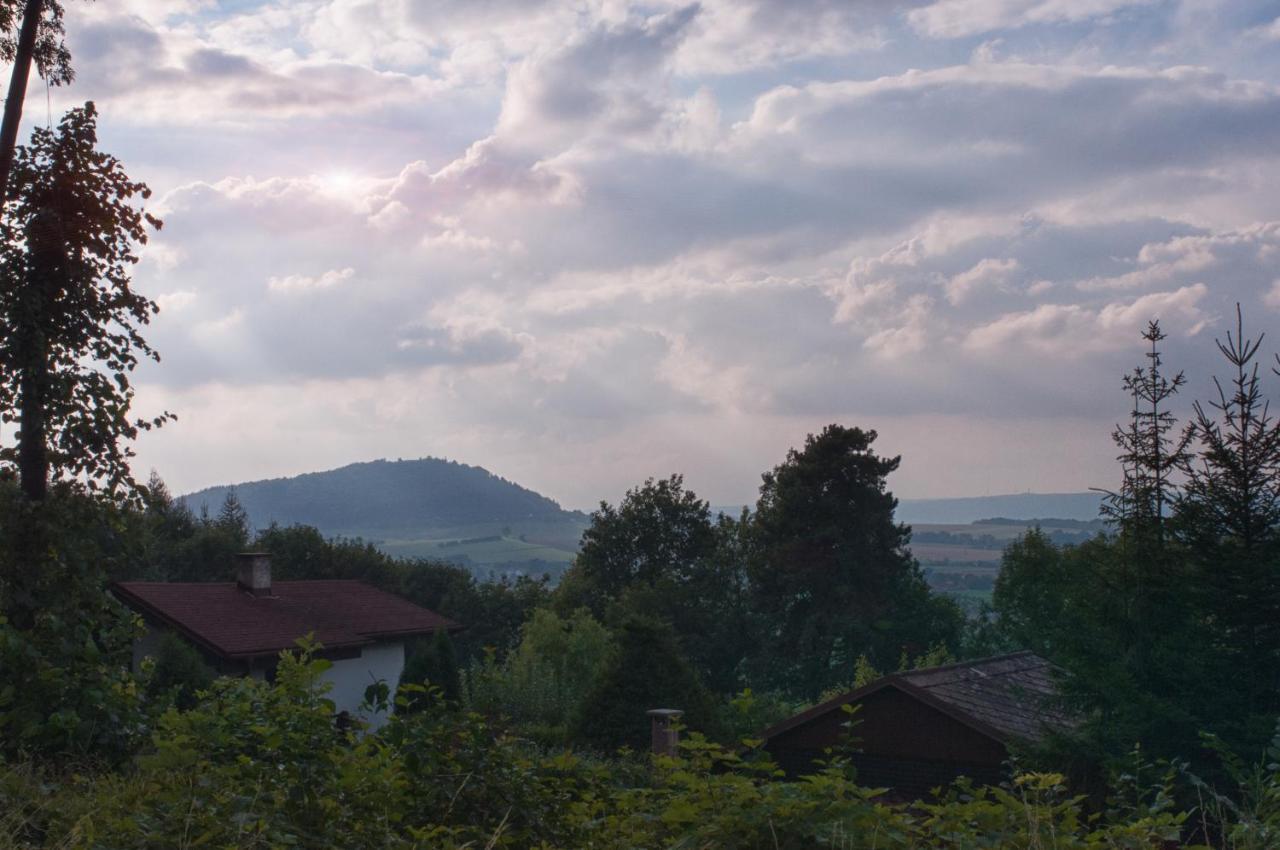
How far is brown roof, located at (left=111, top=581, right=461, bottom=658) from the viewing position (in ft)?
105

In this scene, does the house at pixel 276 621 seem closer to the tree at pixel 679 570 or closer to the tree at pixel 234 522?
the tree at pixel 679 570

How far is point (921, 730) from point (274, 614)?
22538 millimetres

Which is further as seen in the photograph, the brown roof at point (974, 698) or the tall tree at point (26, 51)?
the brown roof at point (974, 698)

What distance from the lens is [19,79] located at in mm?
11672

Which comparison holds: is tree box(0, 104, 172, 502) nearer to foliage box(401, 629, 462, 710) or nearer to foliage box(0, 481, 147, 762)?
foliage box(0, 481, 147, 762)

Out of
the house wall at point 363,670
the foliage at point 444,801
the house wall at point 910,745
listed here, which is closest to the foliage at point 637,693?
the house wall at point 910,745

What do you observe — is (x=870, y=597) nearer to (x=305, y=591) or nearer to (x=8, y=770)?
(x=305, y=591)

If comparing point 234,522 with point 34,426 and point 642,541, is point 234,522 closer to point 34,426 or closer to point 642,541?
point 642,541

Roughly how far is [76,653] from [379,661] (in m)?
29.8

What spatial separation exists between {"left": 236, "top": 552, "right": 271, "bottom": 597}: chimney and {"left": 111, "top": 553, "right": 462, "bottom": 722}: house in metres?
0.04

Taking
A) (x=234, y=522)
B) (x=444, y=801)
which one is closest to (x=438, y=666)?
(x=444, y=801)

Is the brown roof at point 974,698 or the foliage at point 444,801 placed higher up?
the foliage at point 444,801

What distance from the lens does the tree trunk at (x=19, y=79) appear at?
11273mm

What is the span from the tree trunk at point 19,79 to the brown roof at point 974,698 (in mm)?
15670
